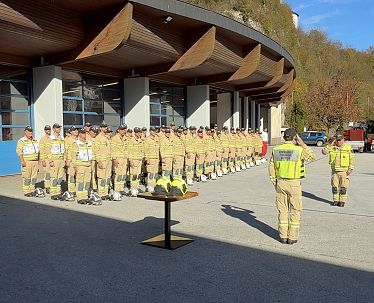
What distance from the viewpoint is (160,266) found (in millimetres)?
5512

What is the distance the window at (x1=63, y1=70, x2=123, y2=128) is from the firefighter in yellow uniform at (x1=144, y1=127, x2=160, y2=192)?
240 inches

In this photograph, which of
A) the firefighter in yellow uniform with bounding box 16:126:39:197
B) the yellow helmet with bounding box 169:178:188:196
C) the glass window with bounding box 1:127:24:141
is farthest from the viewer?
the glass window with bounding box 1:127:24:141

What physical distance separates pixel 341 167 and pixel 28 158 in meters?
7.82

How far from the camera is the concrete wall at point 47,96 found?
14.8 m

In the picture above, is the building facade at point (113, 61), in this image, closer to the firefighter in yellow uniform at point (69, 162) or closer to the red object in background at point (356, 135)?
the firefighter in yellow uniform at point (69, 162)

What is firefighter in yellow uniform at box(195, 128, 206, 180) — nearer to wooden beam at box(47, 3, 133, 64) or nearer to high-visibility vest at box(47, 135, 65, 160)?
wooden beam at box(47, 3, 133, 64)

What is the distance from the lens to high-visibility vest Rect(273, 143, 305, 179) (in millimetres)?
6481

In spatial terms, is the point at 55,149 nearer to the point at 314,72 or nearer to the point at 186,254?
the point at 186,254

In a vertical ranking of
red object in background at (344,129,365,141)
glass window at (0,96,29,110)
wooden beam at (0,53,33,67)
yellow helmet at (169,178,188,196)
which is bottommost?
yellow helmet at (169,178,188,196)

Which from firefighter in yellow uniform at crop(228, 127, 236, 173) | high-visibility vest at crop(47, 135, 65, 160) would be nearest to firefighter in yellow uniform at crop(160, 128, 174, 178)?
high-visibility vest at crop(47, 135, 65, 160)

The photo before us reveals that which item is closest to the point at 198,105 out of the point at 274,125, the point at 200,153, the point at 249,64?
the point at 249,64

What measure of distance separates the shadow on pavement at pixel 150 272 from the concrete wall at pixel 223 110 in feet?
62.4

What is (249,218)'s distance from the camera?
8391mm

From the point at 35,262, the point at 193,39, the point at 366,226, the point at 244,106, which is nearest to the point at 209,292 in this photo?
the point at 35,262
